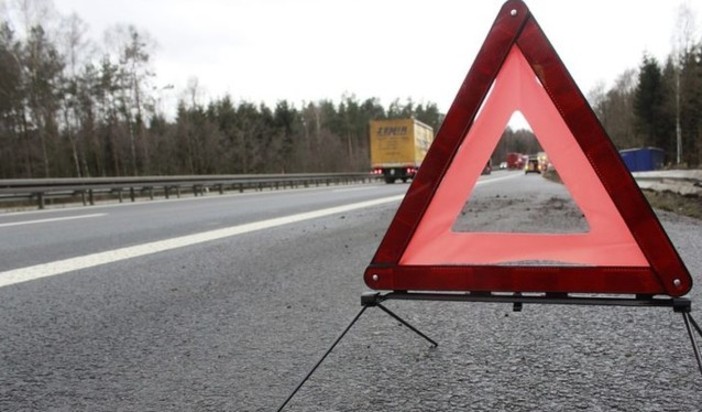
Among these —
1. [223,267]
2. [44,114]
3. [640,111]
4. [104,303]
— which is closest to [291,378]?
[104,303]

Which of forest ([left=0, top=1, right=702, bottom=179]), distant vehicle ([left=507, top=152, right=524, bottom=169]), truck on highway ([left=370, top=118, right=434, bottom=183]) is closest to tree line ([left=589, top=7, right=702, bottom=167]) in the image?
forest ([left=0, top=1, right=702, bottom=179])

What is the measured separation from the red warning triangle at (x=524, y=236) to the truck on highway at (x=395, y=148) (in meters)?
32.8

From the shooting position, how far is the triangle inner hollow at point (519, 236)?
175cm

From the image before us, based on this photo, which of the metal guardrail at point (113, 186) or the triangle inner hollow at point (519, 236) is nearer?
the triangle inner hollow at point (519, 236)

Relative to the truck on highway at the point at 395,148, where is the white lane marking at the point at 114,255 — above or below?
below

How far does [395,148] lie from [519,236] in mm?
33541

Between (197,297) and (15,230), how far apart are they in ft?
20.1

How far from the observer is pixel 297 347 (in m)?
2.46

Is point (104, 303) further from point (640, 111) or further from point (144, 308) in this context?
point (640, 111)

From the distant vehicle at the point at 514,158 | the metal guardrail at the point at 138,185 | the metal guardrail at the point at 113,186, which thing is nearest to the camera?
the distant vehicle at the point at 514,158

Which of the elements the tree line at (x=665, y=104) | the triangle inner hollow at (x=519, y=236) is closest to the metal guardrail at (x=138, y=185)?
the triangle inner hollow at (x=519, y=236)

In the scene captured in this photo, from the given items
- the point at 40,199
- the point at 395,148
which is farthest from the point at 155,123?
the point at 40,199

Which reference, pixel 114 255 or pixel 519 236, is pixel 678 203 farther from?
pixel 114 255

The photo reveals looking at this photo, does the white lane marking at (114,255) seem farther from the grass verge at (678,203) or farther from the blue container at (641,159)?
the blue container at (641,159)
